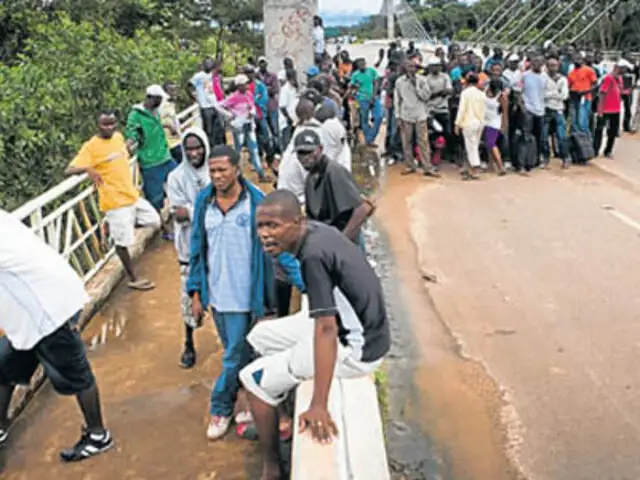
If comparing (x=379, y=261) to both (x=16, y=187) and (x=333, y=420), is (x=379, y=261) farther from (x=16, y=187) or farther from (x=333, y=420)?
(x=333, y=420)

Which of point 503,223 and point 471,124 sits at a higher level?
point 471,124

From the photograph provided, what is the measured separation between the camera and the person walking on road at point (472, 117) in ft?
35.6

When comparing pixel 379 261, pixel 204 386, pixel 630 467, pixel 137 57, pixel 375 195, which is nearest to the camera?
pixel 630 467

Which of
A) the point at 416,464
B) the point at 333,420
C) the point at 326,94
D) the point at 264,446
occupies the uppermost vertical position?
the point at 326,94

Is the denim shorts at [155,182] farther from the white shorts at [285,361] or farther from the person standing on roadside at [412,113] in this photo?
the white shorts at [285,361]

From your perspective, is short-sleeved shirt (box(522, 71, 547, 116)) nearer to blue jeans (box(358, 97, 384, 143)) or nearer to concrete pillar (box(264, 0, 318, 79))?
blue jeans (box(358, 97, 384, 143))

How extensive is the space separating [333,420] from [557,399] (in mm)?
2441

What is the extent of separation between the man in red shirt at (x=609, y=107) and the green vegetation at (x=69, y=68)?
7235 millimetres

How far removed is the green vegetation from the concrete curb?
0.96 meters

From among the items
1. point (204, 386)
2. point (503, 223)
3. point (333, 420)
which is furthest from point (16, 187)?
point (503, 223)

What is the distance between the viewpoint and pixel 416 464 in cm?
439

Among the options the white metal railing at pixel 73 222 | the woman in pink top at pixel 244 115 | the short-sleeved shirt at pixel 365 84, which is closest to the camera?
the white metal railing at pixel 73 222

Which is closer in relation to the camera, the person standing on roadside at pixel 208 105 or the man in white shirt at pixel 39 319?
the man in white shirt at pixel 39 319

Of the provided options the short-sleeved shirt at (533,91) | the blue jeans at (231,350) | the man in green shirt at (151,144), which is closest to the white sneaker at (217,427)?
the blue jeans at (231,350)
